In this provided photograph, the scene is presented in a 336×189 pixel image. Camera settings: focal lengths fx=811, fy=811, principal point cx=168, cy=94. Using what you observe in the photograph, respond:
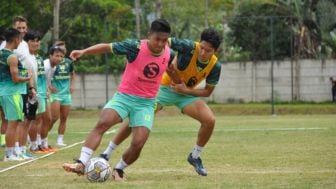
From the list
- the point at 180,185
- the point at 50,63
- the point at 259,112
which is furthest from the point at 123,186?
the point at 259,112

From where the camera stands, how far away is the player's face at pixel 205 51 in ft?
33.6

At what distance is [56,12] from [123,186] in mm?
26157

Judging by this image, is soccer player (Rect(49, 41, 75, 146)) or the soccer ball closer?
the soccer ball

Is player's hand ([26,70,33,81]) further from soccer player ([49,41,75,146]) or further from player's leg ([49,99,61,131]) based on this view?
player's leg ([49,99,61,131])

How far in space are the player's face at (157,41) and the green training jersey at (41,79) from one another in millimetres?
5589

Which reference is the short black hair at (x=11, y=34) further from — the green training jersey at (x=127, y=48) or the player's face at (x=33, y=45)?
the green training jersey at (x=127, y=48)

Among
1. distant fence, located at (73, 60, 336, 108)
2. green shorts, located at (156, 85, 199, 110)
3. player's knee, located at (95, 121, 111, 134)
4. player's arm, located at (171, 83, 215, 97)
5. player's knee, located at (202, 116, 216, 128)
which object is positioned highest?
player's arm, located at (171, 83, 215, 97)

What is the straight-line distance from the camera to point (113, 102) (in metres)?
9.73

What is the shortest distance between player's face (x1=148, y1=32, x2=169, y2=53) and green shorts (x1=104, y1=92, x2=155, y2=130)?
2.12 ft

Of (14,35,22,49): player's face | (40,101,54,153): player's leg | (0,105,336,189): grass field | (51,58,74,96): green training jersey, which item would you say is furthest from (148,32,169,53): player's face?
(51,58,74,96): green training jersey

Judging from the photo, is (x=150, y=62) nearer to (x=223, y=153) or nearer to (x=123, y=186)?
(x=123, y=186)

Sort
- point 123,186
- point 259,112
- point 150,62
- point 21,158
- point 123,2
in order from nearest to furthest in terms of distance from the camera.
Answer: point 123,186, point 150,62, point 21,158, point 259,112, point 123,2

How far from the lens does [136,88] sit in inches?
383

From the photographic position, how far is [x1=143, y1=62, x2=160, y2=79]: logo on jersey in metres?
9.66
